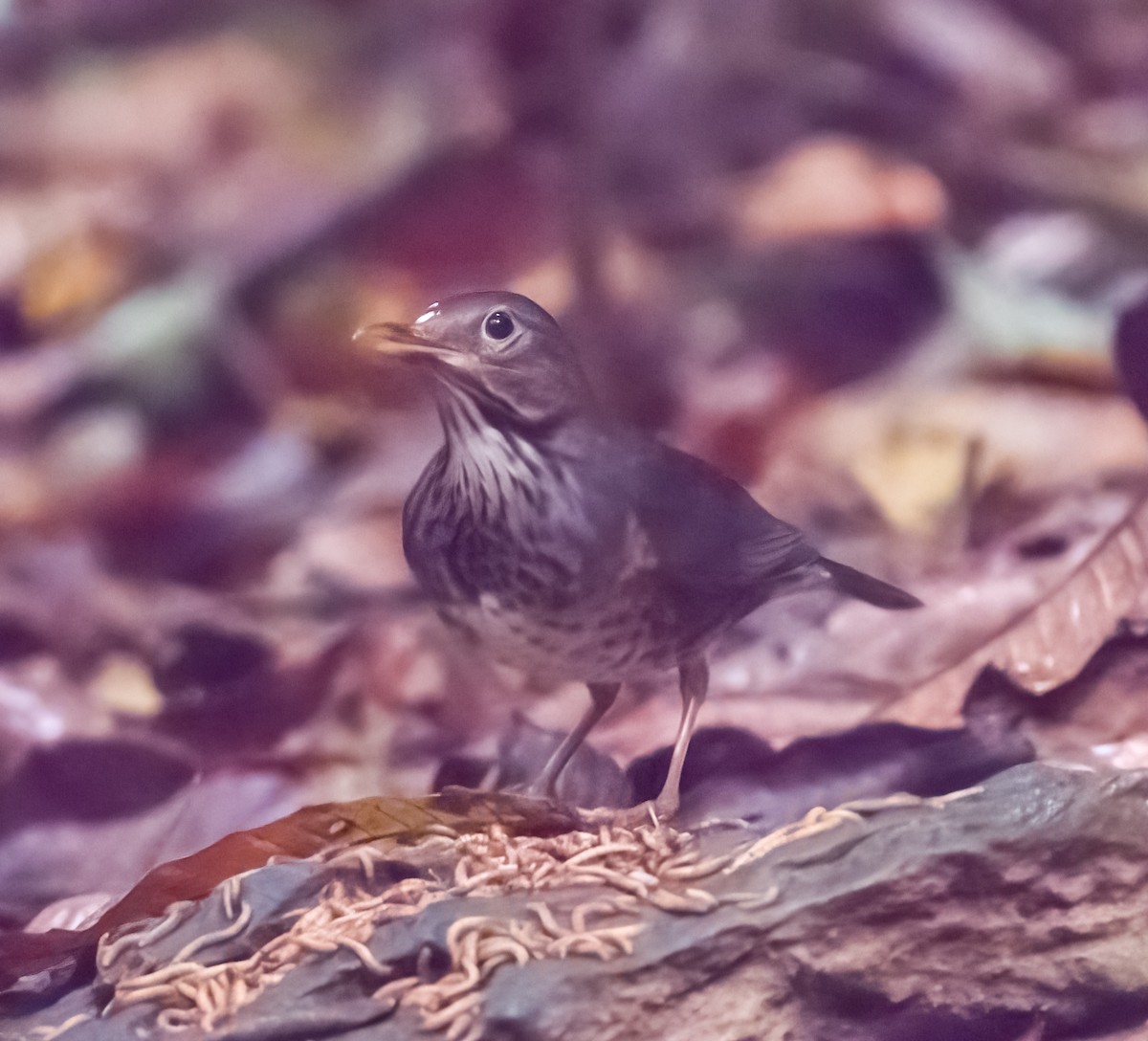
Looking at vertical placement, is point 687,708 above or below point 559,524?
below

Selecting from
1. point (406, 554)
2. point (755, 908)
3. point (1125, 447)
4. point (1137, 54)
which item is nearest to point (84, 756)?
point (406, 554)

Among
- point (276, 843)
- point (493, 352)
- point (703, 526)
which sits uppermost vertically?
point (493, 352)

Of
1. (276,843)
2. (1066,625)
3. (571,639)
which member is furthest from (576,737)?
(1066,625)

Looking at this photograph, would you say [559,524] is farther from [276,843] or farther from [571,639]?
[276,843]

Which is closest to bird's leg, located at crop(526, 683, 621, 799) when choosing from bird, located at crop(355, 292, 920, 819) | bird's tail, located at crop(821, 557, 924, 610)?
bird, located at crop(355, 292, 920, 819)

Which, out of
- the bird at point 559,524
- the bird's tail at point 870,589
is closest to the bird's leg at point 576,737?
the bird at point 559,524

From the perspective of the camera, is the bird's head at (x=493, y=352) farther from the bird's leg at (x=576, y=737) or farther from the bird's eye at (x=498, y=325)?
the bird's leg at (x=576, y=737)
